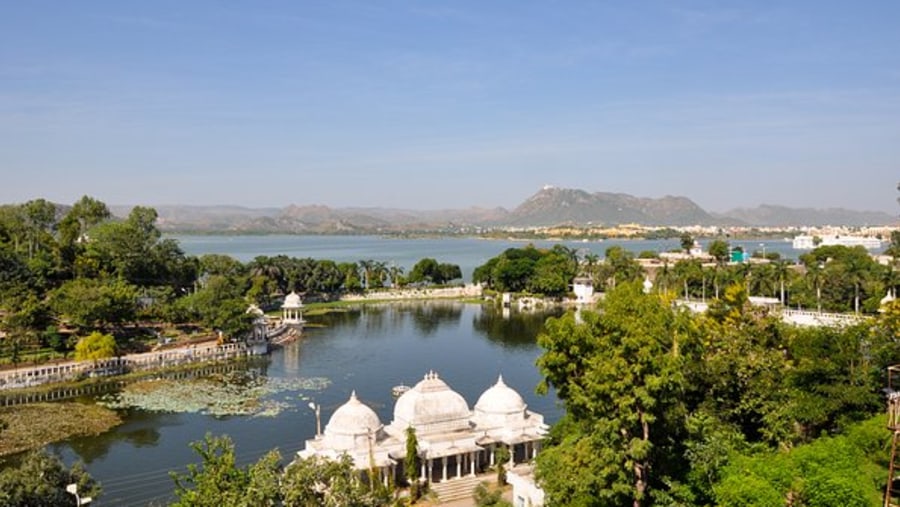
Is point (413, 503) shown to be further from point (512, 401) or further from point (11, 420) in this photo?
point (11, 420)

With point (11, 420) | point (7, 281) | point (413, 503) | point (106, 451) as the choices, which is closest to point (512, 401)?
point (413, 503)

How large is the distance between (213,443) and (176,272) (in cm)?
5661

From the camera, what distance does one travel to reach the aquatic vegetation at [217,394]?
131 ft

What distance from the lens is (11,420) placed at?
36188 millimetres

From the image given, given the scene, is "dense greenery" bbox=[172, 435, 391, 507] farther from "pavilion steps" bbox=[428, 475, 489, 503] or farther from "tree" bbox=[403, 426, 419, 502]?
"pavilion steps" bbox=[428, 475, 489, 503]

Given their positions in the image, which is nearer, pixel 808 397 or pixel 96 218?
pixel 808 397

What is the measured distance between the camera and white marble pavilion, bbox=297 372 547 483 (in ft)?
89.4

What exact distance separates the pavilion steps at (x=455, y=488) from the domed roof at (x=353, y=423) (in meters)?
3.01

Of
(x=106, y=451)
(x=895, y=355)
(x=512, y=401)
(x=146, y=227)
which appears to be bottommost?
(x=106, y=451)

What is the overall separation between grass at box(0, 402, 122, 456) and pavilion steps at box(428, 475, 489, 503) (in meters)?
17.7

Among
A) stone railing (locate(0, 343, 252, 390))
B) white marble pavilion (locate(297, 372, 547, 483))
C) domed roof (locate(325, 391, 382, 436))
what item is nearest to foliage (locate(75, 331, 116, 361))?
stone railing (locate(0, 343, 252, 390))

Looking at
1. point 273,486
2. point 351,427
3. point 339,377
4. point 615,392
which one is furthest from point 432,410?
point 339,377

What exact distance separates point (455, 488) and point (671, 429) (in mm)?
9124

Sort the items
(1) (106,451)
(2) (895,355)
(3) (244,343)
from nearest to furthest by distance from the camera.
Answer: (2) (895,355) → (1) (106,451) → (3) (244,343)
